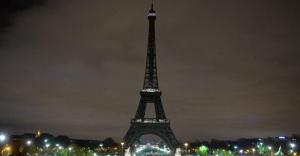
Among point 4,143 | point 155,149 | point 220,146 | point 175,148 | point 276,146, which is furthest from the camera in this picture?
point 220,146

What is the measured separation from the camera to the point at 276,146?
377 ft

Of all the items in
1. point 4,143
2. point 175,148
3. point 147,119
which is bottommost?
point 4,143

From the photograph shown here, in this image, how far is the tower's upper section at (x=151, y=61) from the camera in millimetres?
102812

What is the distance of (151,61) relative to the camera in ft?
340

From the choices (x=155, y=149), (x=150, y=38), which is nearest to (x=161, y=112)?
(x=150, y=38)

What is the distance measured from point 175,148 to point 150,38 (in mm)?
25167

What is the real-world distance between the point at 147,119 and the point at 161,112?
12.6ft

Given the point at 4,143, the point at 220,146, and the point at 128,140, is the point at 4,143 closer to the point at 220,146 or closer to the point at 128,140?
the point at 128,140

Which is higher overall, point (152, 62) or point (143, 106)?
point (152, 62)

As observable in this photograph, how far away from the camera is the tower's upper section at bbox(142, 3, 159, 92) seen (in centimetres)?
10281

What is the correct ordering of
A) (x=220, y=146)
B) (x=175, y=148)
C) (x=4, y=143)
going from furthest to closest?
(x=220, y=146)
(x=175, y=148)
(x=4, y=143)

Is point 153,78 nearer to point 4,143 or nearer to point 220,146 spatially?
point 4,143

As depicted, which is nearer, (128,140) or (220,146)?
(128,140)

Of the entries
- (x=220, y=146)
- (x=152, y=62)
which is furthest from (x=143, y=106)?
(x=220, y=146)
